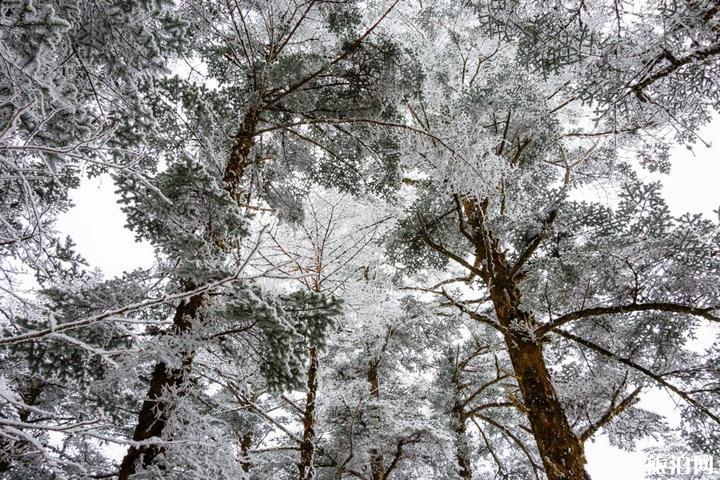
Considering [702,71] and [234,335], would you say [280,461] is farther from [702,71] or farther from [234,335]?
[702,71]

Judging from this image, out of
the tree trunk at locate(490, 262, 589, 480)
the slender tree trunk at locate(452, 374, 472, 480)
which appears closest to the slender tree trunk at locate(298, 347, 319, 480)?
the tree trunk at locate(490, 262, 589, 480)

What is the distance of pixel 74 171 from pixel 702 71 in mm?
6150

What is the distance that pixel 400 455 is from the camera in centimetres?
747

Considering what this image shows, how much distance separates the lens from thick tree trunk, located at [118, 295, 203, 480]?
8.50 feet

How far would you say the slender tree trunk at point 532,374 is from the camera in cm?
393

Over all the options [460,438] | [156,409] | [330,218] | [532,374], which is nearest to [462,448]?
[460,438]

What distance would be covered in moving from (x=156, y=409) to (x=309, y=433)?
2.45 meters

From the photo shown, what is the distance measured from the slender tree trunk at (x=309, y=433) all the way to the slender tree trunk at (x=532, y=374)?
2.35 meters

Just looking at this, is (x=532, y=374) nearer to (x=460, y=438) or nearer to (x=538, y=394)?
(x=538, y=394)

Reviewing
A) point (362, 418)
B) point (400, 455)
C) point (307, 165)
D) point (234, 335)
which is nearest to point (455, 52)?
point (307, 165)

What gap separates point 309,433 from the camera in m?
4.84

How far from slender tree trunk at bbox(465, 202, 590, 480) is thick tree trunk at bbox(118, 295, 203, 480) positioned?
3308 millimetres

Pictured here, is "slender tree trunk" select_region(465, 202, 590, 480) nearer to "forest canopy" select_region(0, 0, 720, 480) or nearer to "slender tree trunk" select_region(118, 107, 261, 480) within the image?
"forest canopy" select_region(0, 0, 720, 480)

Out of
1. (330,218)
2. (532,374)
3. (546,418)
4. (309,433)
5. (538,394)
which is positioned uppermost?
(330,218)
